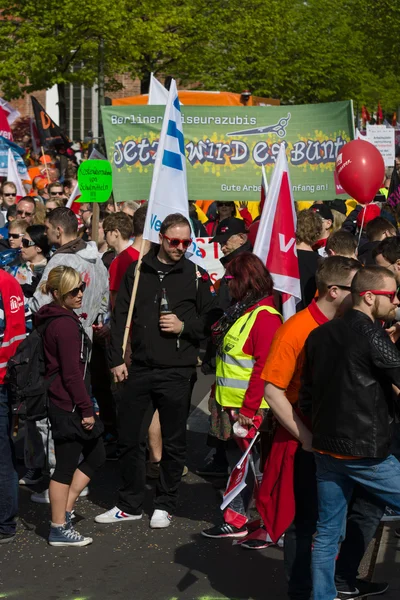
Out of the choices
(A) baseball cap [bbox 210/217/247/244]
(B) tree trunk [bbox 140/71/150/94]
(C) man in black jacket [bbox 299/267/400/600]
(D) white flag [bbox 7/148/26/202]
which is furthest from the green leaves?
(C) man in black jacket [bbox 299/267/400/600]

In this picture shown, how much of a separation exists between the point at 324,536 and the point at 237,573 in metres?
1.15

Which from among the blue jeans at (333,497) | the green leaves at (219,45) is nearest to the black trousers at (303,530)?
the blue jeans at (333,497)

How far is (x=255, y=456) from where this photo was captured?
649 centimetres

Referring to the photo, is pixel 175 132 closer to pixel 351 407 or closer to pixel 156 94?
pixel 351 407

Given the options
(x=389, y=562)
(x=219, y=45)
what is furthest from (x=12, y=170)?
(x=219, y=45)

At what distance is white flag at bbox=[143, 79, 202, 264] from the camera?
7152 mm

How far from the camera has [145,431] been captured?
6770 mm

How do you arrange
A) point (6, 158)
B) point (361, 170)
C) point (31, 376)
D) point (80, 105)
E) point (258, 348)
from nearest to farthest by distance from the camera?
point (258, 348) → point (31, 376) → point (361, 170) → point (6, 158) → point (80, 105)

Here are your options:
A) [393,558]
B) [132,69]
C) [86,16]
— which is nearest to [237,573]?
[393,558]

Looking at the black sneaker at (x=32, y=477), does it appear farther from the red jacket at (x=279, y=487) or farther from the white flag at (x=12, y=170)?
the white flag at (x=12, y=170)

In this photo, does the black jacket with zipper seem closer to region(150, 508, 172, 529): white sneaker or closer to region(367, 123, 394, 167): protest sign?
region(150, 508, 172, 529): white sneaker

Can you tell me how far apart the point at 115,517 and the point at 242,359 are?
4.67 feet

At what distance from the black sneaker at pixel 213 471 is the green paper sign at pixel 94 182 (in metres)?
4.03

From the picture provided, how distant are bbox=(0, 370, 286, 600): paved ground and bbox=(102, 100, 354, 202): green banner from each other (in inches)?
174
